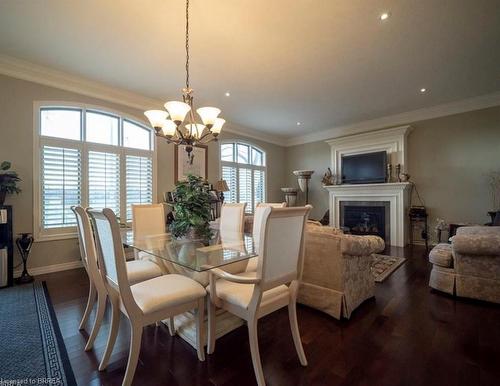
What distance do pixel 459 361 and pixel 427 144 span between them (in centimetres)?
496

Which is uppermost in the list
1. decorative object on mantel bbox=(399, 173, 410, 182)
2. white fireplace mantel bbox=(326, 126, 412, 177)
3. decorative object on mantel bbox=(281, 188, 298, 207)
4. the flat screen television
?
white fireplace mantel bbox=(326, 126, 412, 177)

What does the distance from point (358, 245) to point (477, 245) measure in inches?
52.8

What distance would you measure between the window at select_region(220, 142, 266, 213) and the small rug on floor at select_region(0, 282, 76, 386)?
420cm

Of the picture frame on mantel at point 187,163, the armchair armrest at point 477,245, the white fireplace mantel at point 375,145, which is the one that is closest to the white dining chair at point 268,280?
the armchair armrest at point 477,245

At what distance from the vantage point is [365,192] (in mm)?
5902

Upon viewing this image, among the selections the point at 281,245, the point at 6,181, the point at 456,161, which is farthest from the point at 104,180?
A: the point at 456,161

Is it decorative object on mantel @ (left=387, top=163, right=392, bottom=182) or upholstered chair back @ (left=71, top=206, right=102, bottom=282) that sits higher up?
decorative object on mantel @ (left=387, top=163, right=392, bottom=182)

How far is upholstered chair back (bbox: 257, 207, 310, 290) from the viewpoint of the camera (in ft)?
4.66

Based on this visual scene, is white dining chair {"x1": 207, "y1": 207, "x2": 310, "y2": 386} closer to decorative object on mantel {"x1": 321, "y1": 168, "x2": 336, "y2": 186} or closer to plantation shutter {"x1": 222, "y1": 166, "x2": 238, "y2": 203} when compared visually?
plantation shutter {"x1": 222, "y1": 166, "x2": 238, "y2": 203}

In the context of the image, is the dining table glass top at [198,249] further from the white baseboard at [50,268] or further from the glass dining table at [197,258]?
the white baseboard at [50,268]

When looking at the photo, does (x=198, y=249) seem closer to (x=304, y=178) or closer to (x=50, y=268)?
(x=50, y=268)

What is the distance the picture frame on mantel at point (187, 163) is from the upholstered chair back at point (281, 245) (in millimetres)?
3584

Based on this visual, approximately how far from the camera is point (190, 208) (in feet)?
7.75

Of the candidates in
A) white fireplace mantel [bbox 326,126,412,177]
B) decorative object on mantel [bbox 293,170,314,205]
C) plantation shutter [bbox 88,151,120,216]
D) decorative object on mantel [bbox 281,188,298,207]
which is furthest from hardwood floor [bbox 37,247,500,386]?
decorative object on mantel [bbox 281,188,298,207]
